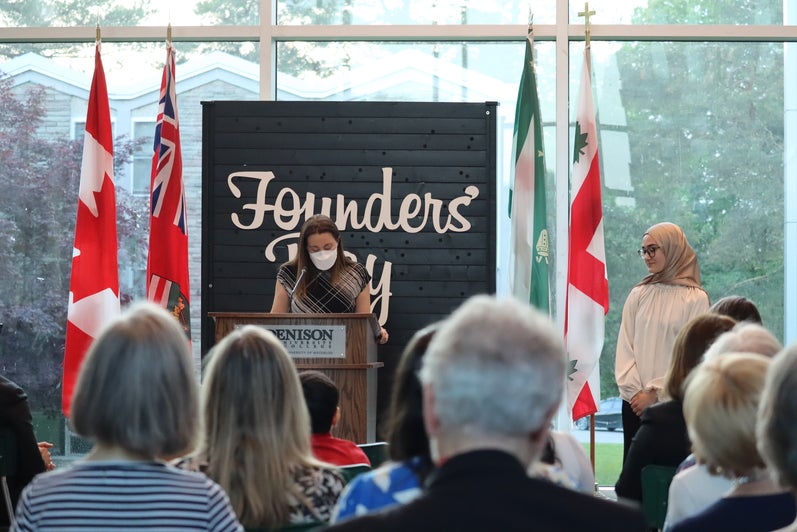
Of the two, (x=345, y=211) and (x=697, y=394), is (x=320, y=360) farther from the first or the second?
(x=697, y=394)

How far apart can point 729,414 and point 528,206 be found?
15.3 ft

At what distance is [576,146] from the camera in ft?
21.9

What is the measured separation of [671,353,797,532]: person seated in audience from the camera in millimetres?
2059

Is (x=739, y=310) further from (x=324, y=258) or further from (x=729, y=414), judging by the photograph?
(x=729, y=414)

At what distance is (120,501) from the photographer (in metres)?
1.91

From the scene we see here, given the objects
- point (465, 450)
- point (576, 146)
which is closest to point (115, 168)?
point (576, 146)

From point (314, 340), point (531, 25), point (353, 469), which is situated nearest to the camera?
point (353, 469)

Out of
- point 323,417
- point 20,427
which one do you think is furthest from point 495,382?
point 20,427

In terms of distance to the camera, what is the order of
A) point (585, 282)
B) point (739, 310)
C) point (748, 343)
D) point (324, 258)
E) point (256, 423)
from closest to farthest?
1. point (256, 423)
2. point (748, 343)
3. point (739, 310)
4. point (324, 258)
5. point (585, 282)

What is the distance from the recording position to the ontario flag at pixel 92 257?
641cm

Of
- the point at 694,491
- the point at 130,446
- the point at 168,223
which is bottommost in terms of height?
the point at 694,491

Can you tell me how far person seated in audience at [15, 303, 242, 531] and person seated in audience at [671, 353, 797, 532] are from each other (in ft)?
3.00

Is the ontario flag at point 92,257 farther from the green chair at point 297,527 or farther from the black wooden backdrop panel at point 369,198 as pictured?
the green chair at point 297,527

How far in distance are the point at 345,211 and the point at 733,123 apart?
2883 millimetres
